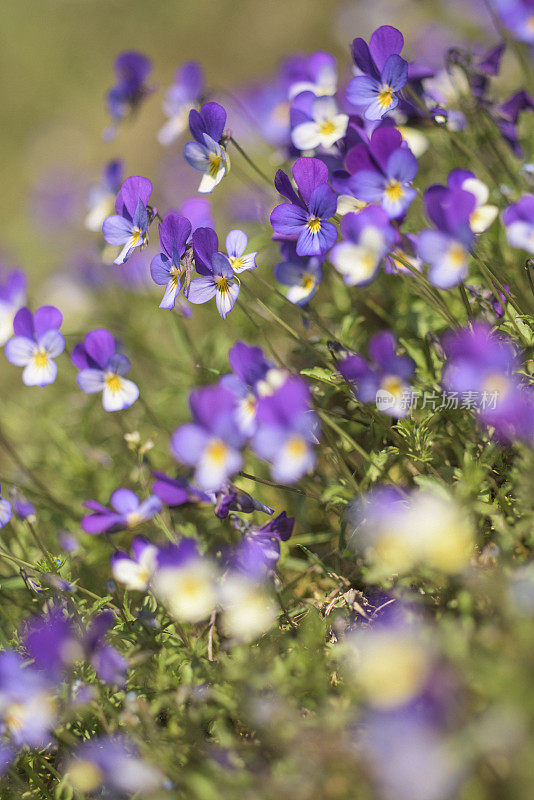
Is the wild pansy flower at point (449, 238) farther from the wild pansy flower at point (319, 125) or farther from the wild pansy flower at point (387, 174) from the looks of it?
the wild pansy flower at point (319, 125)

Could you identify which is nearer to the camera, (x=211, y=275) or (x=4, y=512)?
(x=211, y=275)

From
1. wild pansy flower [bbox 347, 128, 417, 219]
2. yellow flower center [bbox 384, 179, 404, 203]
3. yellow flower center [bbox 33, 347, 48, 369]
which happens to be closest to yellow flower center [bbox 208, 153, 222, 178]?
wild pansy flower [bbox 347, 128, 417, 219]

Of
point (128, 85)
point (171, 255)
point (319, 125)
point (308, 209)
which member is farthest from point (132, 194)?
point (128, 85)

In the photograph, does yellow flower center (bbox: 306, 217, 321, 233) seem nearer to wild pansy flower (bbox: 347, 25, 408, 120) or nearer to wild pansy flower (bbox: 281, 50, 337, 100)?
wild pansy flower (bbox: 347, 25, 408, 120)

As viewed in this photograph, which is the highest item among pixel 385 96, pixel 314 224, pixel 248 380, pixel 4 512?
pixel 385 96

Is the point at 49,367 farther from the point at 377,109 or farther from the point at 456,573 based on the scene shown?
the point at 456,573

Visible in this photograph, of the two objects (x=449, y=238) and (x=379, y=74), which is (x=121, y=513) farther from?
(x=379, y=74)
